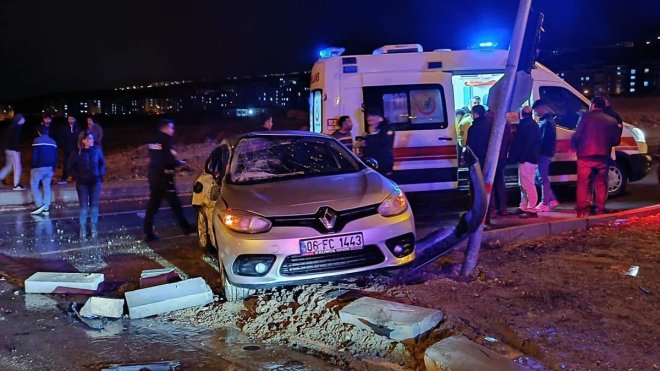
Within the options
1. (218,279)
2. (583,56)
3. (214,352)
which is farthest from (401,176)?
(583,56)

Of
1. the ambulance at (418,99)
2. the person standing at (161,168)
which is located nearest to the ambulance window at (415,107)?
the ambulance at (418,99)

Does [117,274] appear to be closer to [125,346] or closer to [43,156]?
[125,346]

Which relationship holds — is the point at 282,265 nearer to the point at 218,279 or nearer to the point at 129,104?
the point at 218,279

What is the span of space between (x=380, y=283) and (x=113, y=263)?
3463mm

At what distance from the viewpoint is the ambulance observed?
965cm

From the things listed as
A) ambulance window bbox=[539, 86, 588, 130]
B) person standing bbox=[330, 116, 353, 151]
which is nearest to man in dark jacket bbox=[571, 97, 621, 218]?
ambulance window bbox=[539, 86, 588, 130]

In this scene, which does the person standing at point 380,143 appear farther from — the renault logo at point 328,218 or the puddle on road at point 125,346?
the puddle on road at point 125,346

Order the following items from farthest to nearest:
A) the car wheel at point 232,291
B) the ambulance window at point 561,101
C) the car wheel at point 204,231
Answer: the ambulance window at point 561,101 → the car wheel at point 204,231 → the car wheel at point 232,291

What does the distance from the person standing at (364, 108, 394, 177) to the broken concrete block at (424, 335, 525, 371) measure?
14.9 ft

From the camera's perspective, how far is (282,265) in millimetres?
5055

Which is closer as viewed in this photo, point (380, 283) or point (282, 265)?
point (282, 265)

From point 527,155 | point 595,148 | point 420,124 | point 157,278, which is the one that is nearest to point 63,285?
point 157,278

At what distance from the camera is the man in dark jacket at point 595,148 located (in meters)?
8.24

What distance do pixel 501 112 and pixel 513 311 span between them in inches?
73.3
